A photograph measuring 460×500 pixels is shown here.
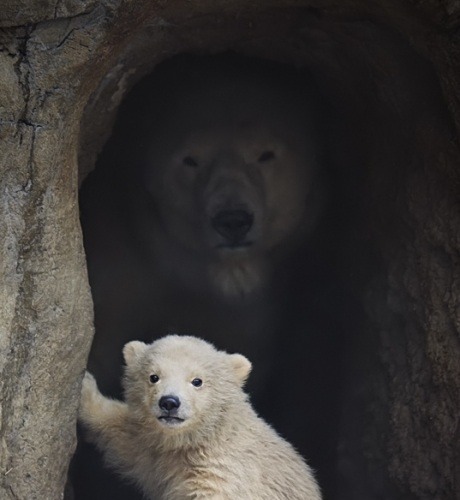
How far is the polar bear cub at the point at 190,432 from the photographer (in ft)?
9.55

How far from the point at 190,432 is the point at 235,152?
1.56 meters

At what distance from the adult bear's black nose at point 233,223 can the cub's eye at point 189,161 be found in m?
0.39

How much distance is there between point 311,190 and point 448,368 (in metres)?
1.41

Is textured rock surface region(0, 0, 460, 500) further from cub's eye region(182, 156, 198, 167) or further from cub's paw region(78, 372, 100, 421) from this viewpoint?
cub's eye region(182, 156, 198, 167)

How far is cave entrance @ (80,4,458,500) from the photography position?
3.33 meters

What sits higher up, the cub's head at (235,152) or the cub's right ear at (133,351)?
the cub's head at (235,152)

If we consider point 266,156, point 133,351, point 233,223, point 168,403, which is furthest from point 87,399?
point 266,156

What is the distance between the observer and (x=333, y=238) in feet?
14.2

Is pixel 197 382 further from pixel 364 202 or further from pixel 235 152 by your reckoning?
pixel 235 152

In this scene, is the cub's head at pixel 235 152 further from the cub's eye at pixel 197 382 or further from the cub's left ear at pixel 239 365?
the cub's eye at pixel 197 382

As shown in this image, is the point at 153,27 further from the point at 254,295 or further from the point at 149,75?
the point at 254,295

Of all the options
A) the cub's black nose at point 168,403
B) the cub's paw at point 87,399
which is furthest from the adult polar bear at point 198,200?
the cub's black nose at point 168,403

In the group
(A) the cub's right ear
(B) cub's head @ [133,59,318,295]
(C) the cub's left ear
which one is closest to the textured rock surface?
(A) the cub's right ear

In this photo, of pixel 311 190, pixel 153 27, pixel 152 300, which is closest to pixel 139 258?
pixel 152 300
